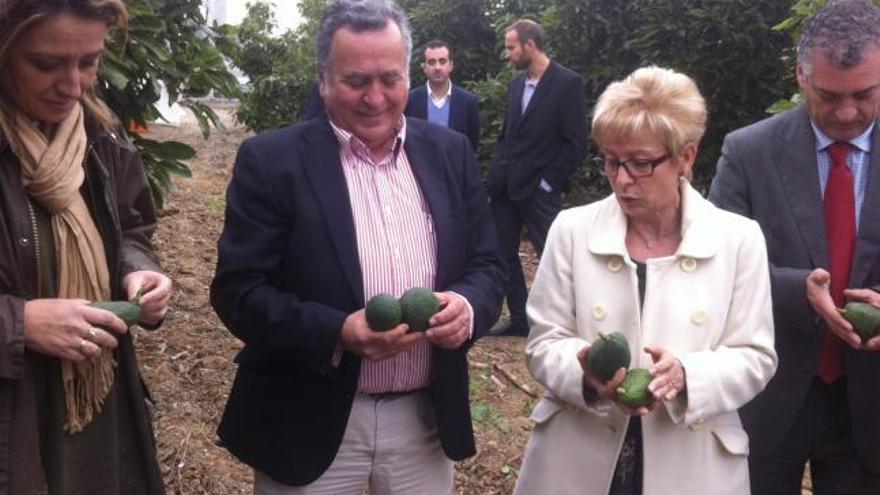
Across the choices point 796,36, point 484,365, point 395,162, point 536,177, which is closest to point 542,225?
point 536,177

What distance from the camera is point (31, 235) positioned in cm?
262

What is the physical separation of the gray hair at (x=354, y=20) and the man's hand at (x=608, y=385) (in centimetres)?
97

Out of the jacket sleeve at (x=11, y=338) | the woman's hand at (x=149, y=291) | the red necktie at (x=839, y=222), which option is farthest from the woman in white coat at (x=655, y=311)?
the jacket sleeve at (x=11, y=338)

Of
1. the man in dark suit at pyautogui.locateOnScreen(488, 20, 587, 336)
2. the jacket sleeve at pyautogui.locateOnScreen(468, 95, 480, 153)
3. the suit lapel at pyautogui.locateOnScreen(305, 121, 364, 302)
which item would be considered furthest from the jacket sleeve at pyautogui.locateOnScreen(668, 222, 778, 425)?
the jacket sleeve at pyautogui.locateOnScreen(468, 95, 480, 153)

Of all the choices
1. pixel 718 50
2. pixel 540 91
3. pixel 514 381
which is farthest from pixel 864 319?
pixel 718 50

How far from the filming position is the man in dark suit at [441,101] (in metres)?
8.56

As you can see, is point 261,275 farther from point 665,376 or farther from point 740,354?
point 740,354

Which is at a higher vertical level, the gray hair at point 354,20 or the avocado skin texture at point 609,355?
the gray hair at point 354,20

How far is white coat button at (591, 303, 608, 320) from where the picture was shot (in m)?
3.00

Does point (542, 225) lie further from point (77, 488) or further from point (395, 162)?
point (77, 488)

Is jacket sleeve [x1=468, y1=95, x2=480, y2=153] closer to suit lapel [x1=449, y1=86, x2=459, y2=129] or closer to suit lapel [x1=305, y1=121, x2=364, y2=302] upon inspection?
suit lapel [x1=449, y1=86, x2=459, y2=129]

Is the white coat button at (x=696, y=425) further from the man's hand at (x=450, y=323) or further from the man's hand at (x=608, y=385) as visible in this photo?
the man's hand at (x=450, y=323)

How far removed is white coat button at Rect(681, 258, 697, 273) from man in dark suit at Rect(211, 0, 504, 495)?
56 cm

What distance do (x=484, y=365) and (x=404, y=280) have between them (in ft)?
13.5
